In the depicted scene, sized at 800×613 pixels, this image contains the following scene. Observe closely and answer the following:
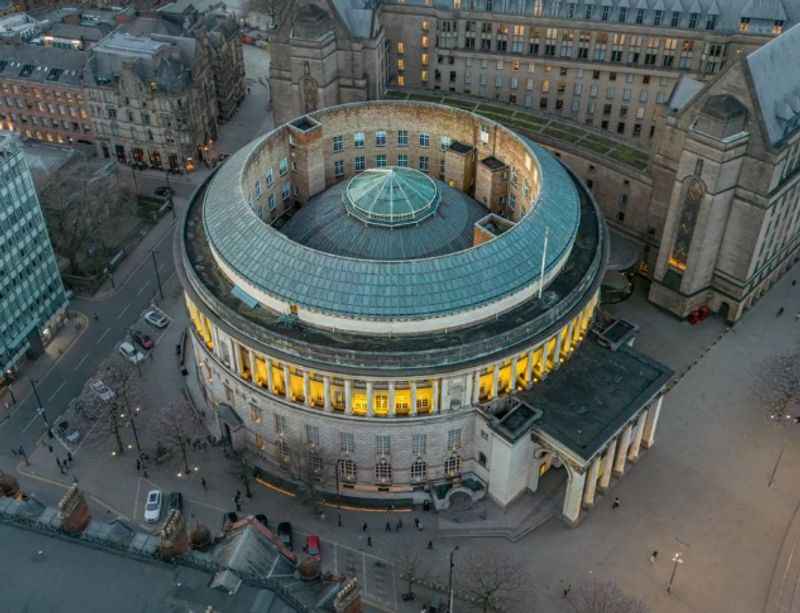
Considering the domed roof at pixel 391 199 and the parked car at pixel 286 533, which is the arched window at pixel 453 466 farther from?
the domed roof at pixel 391 199

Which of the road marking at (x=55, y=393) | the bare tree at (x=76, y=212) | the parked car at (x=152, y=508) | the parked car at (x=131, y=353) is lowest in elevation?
the parked car at (x=152, y=508)

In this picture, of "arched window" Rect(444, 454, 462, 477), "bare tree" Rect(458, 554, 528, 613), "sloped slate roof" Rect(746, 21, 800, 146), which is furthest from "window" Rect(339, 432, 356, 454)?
"sloped slate roof" Rect(746, 21, 800, 146)

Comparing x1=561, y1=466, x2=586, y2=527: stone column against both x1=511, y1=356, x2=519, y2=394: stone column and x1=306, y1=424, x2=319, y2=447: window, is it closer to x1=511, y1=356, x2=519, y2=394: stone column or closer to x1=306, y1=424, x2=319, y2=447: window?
x1=511, y1=356, x2=519, y2=394: stone column

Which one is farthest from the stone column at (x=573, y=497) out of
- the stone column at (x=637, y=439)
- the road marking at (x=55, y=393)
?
the road marking at (x=55, y=393)

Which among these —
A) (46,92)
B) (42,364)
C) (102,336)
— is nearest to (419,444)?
(102,336)

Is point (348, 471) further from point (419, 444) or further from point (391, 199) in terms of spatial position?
point (391, 199)

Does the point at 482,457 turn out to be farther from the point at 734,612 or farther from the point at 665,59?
the point at 665,59
